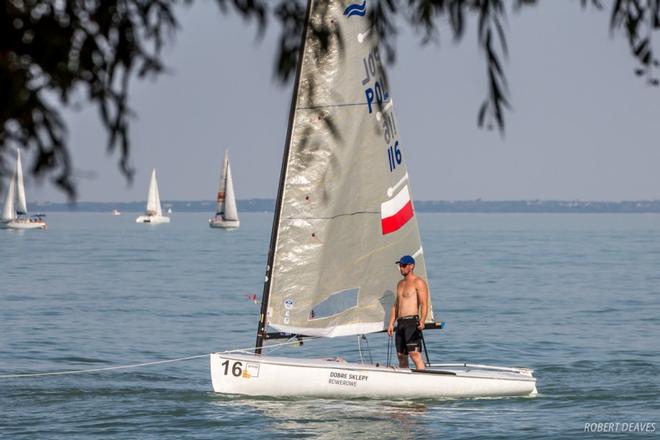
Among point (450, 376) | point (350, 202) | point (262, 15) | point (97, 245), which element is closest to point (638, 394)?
point (450, 376)

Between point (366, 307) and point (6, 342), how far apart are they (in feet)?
54.1

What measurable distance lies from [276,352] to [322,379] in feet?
42.2

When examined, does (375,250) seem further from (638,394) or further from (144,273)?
(144,273)

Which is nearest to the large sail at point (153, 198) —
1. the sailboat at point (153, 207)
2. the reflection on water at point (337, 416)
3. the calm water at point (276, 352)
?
the sailboat at point (153, 207)

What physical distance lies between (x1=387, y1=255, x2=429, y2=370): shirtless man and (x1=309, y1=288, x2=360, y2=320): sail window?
0.90m

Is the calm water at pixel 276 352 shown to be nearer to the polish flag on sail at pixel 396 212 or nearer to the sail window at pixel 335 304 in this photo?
the sail window at pixel 335 304

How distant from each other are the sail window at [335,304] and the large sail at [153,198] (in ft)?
399

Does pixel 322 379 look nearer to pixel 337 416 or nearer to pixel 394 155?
pixel 337 416

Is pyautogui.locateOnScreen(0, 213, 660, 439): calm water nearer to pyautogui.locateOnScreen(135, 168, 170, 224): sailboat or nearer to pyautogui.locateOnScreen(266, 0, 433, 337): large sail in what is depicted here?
pyautogui.locateOnScreen(266, 0, 433, 337): large sail

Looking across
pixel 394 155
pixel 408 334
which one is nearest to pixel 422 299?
pixel 408 334

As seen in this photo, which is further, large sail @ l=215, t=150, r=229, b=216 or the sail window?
large sail @ l=215, t=150, r=229, b=216

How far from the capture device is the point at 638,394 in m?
24.4

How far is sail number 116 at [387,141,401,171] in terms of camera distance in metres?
20.9

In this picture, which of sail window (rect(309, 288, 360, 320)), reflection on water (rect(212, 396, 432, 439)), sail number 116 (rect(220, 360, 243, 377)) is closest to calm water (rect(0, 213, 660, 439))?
reflection on water (rect(212, 396, 432, 439))
